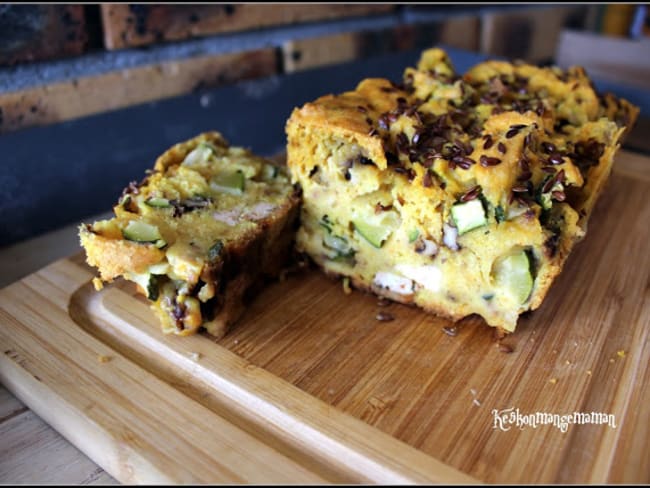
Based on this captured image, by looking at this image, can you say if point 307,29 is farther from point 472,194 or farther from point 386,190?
point 472,194

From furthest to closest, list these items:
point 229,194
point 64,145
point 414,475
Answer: point 64,145 < point 229,194 < point 414,475

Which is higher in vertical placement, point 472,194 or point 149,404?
point 472,194

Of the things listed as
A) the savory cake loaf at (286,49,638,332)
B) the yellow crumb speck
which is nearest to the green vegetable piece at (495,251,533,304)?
the savory cake loaf at (286,49,638,332)

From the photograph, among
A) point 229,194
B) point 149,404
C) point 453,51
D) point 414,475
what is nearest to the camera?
point 414,475

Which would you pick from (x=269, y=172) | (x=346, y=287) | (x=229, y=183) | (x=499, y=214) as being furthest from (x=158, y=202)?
(x=499, y=214)

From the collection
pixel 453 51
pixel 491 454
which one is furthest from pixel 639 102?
pixel 491 454

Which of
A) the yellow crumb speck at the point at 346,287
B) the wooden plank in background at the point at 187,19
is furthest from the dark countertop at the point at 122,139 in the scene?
the yellow crumb speck at the point at 346,287

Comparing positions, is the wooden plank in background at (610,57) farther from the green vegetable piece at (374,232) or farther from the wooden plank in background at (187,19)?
the green vegetable piece at (374,232)
